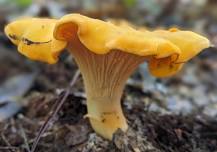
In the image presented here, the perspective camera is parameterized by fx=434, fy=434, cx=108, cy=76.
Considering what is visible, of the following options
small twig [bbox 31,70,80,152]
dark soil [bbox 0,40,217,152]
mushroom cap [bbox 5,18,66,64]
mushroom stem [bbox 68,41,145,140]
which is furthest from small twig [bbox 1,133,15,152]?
mushroom cap [bbox 5,18,66,64]

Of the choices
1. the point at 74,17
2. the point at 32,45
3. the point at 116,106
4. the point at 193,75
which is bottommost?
the point at 193,75

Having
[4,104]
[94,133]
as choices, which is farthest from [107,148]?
[4,104]

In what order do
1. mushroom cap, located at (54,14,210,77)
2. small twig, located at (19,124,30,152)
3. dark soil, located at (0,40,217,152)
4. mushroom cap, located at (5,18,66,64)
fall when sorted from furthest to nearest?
small twig, located at (19,124,30,152)
dark soil, located at (0,40,217,152)
mushroom cap, located at (5,18,66,64)
mushroom cap, located at (54,14,210,77)

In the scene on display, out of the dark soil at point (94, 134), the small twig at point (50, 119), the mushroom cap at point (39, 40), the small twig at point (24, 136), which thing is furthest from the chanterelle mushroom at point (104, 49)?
the small twig at point (24, 136)

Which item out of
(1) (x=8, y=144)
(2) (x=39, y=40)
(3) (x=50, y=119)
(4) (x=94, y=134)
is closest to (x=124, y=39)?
(2) (x=39, y=40)

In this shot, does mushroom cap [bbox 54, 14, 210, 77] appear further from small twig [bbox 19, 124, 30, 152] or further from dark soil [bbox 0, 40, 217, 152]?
small twig [bbox 19, 124, 30, 152]

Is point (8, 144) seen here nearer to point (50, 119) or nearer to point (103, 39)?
point (50, 119)

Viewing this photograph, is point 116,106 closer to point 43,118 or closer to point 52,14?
point 43,118
